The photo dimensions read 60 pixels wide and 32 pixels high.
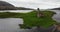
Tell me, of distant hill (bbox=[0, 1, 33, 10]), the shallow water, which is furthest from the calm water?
distant hill (bbox=[0, 1, 33, 10])

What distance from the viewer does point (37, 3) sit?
5.12ft

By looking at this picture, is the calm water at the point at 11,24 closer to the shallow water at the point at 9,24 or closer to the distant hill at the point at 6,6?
the shallow water at the point at 9,24

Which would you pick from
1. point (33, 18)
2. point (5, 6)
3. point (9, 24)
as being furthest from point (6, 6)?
point (33, 18)

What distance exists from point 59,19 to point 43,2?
0.29 m

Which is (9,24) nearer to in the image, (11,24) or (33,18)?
(11,24)

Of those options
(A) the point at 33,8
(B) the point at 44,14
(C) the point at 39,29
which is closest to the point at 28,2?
(A) the point at 33,8

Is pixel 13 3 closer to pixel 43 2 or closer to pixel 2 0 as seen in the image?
pixel 2 0

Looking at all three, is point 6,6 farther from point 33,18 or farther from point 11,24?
point 33,18

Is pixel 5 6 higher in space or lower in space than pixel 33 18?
higher

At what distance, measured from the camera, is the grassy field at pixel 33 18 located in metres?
1.47

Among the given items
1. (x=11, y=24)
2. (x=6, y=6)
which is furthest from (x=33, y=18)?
(x=6, y=6)

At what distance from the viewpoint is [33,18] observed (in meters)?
1.48

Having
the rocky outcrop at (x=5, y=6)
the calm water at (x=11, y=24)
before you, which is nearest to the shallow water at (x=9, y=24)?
the calm water at (x=11, y=24)

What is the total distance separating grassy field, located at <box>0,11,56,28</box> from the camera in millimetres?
1469
